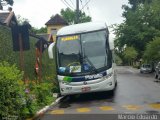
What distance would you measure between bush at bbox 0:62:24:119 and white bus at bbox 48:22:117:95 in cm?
593

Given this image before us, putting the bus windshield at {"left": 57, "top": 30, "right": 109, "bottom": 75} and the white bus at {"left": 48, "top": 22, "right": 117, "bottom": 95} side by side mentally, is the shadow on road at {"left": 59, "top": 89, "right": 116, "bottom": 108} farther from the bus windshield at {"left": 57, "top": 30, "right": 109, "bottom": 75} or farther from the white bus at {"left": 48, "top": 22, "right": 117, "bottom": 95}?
the bus windshield at {"left": 57, "top": 30, "right": 109, "bottom": 75}

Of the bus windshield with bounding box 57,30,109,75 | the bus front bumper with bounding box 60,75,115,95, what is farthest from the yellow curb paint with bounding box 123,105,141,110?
the bus windshield with bounding box 57,30,109,75

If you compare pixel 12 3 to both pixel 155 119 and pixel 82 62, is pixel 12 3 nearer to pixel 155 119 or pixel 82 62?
pixel 82 62

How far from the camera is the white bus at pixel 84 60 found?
1709cm

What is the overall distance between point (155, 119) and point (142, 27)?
50.8m

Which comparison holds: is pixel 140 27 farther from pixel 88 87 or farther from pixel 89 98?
pixel 88 87

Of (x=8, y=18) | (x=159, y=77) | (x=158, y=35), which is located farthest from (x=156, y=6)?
(x=8, y=18)

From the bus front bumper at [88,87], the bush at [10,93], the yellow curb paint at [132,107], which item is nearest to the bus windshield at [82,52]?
the bus front bumper at [88,87]

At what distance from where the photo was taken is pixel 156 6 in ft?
188

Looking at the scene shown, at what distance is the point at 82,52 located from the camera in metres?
17.5

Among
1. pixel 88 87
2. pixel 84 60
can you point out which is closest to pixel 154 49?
pixel 84 60

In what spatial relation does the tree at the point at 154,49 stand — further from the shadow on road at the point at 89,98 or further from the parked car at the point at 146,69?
the shadow on road at the point at 89,98

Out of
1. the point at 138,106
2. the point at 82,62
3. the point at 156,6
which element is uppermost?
the point at 156,6

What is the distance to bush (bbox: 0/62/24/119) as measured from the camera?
10.3m
